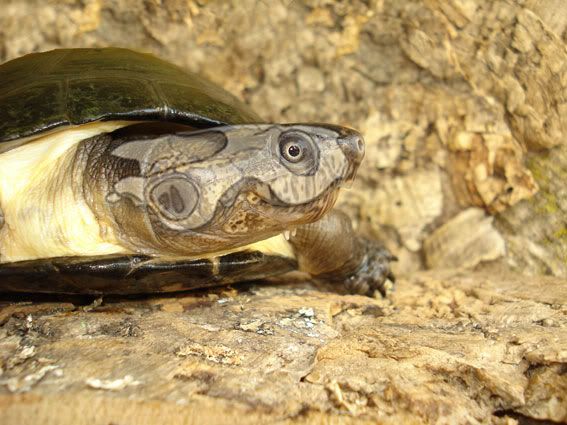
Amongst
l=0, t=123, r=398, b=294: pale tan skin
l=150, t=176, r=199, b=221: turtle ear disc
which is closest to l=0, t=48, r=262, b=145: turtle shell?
l=0, t=123, r=398, b=294: pale tan skin

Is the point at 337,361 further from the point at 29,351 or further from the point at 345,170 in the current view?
the point at 29,351

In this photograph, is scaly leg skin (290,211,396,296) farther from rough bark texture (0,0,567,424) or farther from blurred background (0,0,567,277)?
blurred background (0,0,567,277)

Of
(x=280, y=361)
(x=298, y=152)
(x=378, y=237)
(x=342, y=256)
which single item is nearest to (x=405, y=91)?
(x=378, y=237)

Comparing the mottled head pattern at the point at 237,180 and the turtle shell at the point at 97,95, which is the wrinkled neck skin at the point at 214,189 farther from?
the turtle shell at the point at 97,95

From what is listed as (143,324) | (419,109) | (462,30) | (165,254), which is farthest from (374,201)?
(143,324)

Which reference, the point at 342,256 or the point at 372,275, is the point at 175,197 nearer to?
the point at 342,256

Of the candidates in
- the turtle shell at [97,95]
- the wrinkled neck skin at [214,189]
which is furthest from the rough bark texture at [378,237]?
the turtle shell at [97,95]
